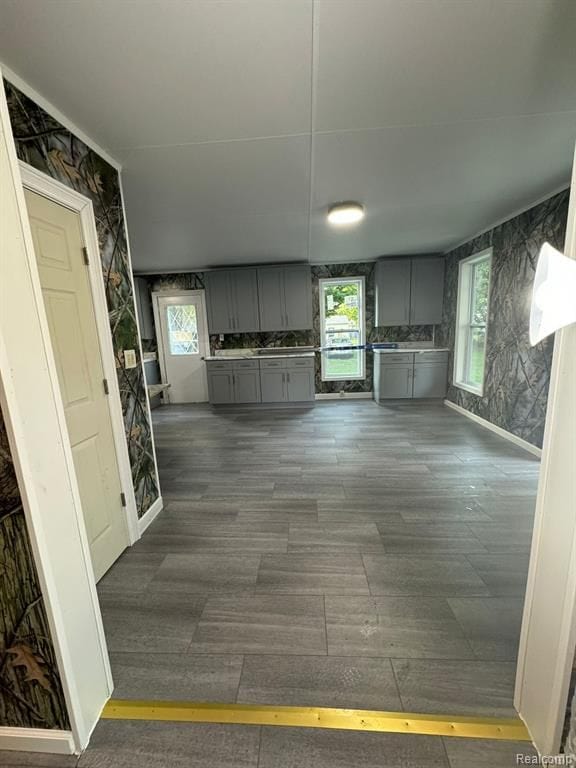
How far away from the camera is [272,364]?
5.28 m

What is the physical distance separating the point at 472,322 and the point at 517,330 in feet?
3.93

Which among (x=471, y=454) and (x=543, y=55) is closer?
(x=543, y=55)

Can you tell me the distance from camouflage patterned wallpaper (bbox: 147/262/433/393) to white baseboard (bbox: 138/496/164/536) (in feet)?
12.5

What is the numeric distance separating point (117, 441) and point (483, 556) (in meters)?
Answer: 2.37

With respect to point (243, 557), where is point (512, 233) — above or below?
above

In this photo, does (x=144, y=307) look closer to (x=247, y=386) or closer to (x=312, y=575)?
(x=247, y=386)

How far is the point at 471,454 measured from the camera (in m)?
3.29

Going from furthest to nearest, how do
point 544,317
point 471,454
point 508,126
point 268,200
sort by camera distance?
point 471,454 → point 268,200 → point 508,126 → point 544,317

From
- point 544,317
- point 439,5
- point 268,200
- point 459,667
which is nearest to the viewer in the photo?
point 544,317

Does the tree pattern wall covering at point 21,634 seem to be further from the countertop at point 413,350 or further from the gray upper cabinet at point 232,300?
the countertop at point 413,350

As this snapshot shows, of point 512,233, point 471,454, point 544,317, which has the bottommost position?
point 471,454

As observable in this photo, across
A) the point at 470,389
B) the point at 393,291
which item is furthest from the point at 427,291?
the point at 470,389

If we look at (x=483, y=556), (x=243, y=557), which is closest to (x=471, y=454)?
(x=483, y=556)

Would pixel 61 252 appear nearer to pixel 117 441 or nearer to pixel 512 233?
pixel 117 441
